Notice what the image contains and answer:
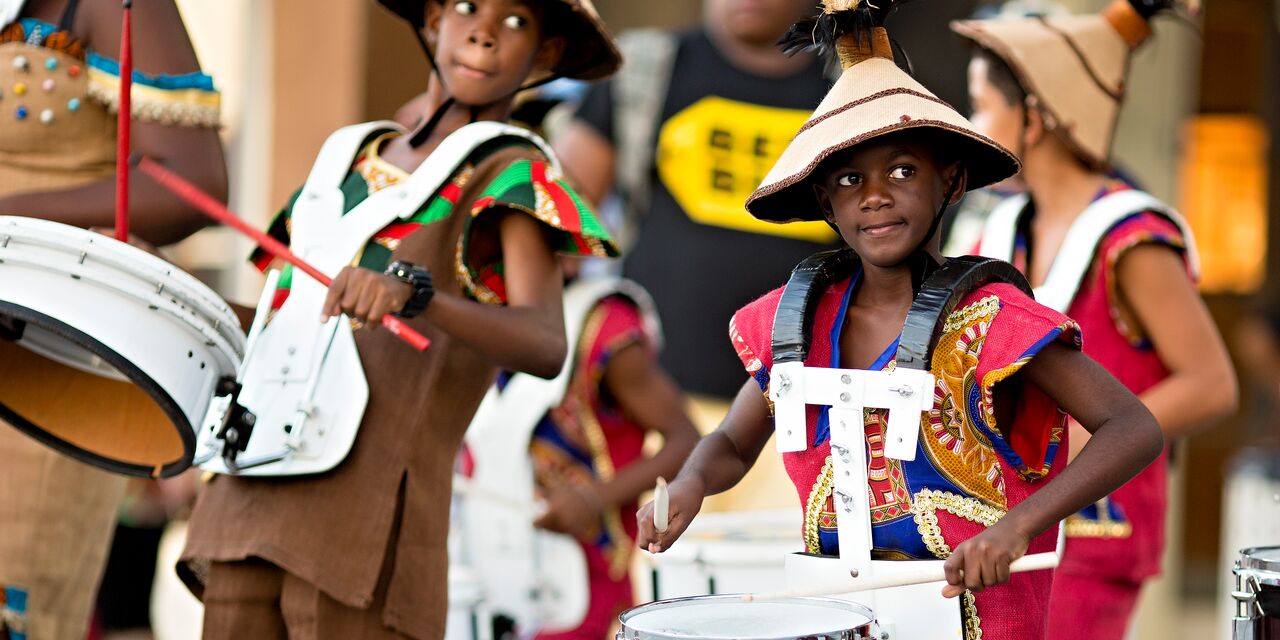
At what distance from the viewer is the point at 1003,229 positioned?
14.5ft

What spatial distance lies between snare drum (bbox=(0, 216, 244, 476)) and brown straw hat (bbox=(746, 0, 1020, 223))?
1.01 meters

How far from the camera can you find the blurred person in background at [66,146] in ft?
11.8

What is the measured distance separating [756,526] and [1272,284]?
7565 mm

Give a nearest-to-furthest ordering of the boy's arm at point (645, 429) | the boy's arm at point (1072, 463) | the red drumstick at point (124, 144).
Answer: the boy's arm at point (1072, 463) → the red drumstick at point (124, 144) → the boy's arm at point (645, 429)

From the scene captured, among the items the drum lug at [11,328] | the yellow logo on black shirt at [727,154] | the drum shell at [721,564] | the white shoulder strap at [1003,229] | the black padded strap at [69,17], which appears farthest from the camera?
the yellow logo on black shirt at [727,154]

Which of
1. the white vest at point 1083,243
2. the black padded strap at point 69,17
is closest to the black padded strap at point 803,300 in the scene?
the white vest at point 1083,243

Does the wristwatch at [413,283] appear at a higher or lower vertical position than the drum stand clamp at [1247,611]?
higher

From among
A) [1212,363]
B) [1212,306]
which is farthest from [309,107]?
[1212,306]

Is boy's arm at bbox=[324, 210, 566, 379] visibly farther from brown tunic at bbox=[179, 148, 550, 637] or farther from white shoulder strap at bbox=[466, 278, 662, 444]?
white shoulder strap at bbox=[466, 278, 662, 444]

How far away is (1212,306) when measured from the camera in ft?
35.4

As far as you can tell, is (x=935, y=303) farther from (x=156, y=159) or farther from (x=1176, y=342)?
(x=156, y=159)

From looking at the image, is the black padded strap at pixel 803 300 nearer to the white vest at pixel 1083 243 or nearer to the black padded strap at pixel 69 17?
the white vest at pixel 1083 243

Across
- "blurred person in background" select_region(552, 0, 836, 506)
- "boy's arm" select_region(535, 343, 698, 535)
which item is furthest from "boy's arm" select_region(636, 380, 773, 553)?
"blurred person in background" select_region(552, 0, 836, 506)

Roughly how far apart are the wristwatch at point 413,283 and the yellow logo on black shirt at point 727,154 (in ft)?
8.98
